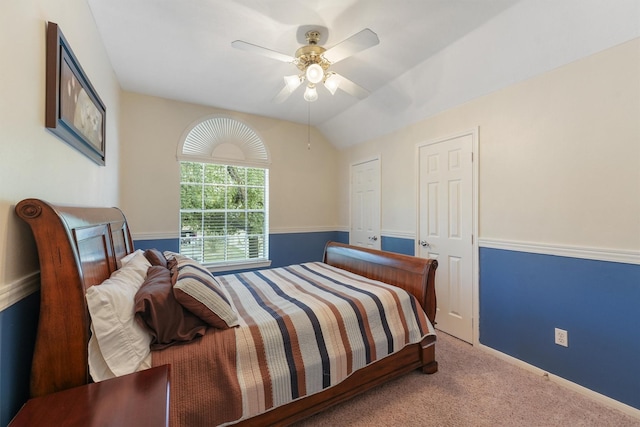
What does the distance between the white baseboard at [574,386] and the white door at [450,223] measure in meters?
0.30

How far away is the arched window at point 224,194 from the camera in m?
3.58

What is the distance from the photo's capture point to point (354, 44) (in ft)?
5.95

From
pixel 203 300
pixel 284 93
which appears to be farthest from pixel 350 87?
pixel 203 300

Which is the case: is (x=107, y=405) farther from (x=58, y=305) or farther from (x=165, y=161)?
(x=165, y=161)

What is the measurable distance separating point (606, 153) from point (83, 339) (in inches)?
121

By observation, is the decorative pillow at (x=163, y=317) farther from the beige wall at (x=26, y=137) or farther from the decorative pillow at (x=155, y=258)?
the decorative pillow at (x=155, y=258)

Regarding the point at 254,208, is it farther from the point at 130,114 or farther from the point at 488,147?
the point at 488,147

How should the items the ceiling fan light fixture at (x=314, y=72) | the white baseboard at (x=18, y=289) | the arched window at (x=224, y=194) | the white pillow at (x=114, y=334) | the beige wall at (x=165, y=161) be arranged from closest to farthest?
the white baseboard at (x=18, y=289)
the white pillow at (x=114, y=334)
the ceiling fan light fixture at (x=314, y=72)
the beige wall at (x=165, y=161)
the arched window at (x=224, y=194)

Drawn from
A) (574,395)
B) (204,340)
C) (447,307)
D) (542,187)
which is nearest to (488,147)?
(542,187)

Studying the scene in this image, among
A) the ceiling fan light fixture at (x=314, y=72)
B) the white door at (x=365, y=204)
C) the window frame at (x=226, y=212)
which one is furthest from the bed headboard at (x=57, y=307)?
the white door at (x=365, y=204)

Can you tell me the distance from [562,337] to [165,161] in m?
4.36

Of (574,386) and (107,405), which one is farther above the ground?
(107,405)

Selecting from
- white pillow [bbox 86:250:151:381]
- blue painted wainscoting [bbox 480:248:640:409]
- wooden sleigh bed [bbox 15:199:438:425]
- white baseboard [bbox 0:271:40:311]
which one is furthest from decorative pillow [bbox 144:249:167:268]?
blue painted wainscoting [bbox 480:248:640:409]

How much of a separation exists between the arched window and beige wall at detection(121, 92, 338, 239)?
115 mm
